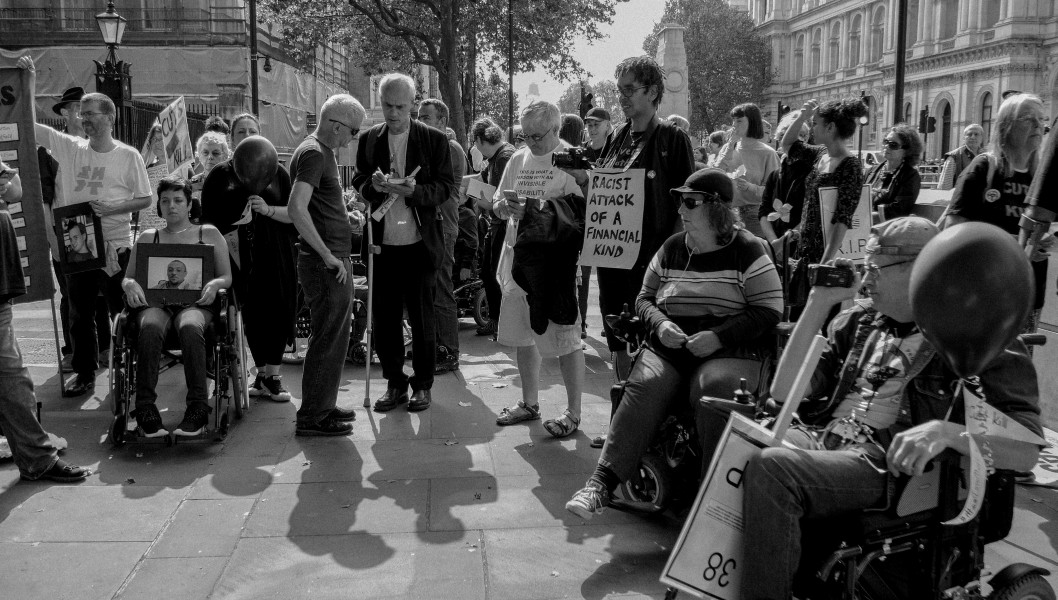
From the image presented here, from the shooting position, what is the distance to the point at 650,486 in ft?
13.3

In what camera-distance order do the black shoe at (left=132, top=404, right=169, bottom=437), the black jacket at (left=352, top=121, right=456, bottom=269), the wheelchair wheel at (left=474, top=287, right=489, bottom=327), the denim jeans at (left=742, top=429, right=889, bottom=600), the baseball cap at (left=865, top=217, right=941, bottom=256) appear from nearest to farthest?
the denim jeans at (left=742, top=429, right=889, bottom=600) < the baseball cap at (left=865, top=217, right=941, bottom=256) < the black shoe at (left=132, top=404, right=169, bottom=437) < the black jacket at (left=352, top=121, right=456, bottom=269) < the wheelchair wheel at (left=474, top=287, right=489, bottom=327)

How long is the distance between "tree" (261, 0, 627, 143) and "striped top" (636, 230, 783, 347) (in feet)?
80.2

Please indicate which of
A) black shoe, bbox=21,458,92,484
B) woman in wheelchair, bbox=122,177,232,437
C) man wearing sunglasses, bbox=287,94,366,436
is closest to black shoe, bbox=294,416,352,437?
man wearing sunglasses, bbox=287,94,366,436

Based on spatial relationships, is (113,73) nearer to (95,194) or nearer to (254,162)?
(95,194)

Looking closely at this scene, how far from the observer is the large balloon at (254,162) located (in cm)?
604

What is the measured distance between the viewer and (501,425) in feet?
19.0

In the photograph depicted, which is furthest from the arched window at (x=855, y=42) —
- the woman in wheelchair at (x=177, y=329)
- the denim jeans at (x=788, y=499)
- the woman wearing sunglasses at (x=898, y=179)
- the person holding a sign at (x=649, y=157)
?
the denim jeans at (x=788, y=499)

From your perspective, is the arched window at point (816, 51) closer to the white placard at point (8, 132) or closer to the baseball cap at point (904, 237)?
the white placard at point (8, 132)

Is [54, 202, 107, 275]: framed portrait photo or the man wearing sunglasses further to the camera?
[54, 202, 107, 275]: framed portrait photo

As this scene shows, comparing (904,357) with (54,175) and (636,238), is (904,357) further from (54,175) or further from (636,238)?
(54,175)

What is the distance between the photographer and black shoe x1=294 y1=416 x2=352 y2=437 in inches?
219

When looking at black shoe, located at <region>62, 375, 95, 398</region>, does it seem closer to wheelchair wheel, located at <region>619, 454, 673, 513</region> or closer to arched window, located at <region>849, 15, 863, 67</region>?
wheelchair wheel, located at <region>619, 454, 673, 513</region>

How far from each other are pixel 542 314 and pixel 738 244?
4.93ft

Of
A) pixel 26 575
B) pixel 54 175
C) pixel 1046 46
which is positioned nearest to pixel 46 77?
pixel 54 175
